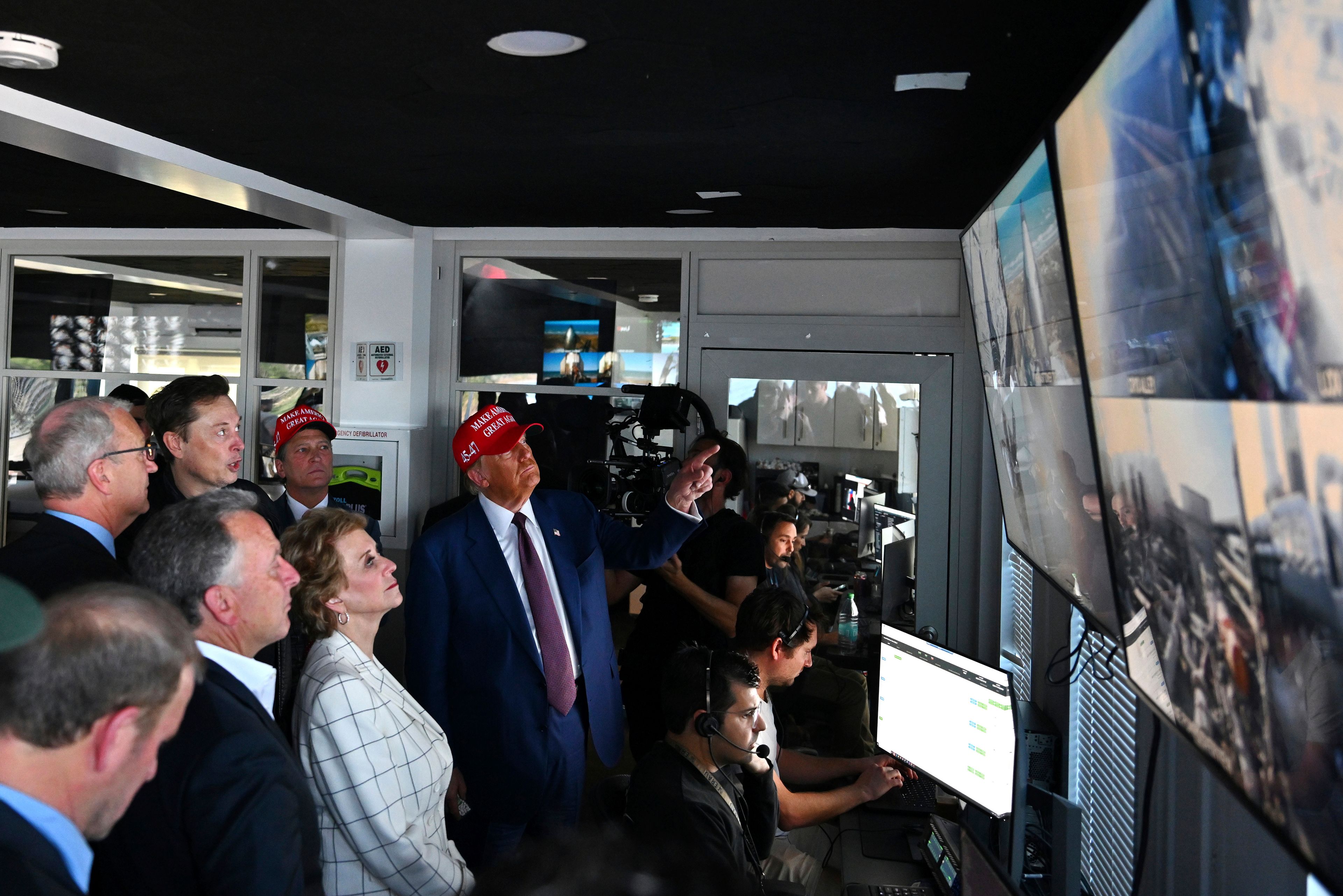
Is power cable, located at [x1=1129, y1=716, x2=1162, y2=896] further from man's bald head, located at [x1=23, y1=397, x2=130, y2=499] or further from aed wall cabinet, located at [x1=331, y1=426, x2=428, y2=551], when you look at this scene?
aed wall cabinet, located at [x1=331, y1=426, x2=428, y2=551]

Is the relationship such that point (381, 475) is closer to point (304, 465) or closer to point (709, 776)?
point (304, 465)

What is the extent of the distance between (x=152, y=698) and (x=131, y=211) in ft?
14.5

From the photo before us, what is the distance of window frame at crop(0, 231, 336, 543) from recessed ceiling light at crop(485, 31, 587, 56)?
3.09 m

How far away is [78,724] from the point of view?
1.14 meters

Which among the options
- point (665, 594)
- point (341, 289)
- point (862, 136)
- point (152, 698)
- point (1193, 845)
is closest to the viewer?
point (152, 698)

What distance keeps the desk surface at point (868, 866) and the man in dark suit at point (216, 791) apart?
Result: 4.11 ft

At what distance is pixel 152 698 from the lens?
1203 mm

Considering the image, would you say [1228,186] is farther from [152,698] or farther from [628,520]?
[628,520]

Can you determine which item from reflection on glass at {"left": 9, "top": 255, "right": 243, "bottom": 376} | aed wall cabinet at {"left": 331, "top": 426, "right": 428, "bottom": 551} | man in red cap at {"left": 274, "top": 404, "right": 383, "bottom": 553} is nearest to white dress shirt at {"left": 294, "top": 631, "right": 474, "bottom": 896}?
man in red cap at {"left": 274, "top": 404, "right": 383, "bottom": 553}

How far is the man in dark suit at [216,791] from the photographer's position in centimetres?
141

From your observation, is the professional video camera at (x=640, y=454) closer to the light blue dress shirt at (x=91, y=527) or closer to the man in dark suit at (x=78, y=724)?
the light blue dress shirt at (x=91, y=527)

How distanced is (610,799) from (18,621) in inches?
50.4

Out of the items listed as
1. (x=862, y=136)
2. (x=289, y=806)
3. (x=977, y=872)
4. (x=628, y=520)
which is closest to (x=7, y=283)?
(x=628, y=520)

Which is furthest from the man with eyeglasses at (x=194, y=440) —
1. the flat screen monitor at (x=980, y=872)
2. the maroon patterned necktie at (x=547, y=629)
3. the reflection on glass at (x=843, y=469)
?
the reflection on glass at (x=843, y=469)
